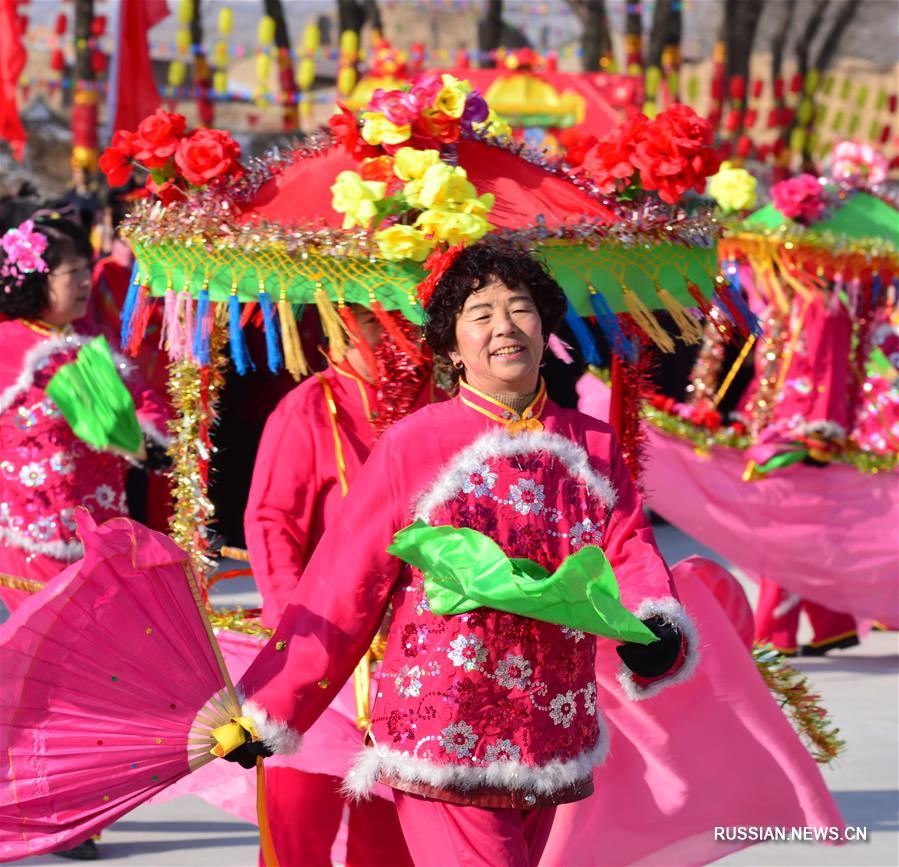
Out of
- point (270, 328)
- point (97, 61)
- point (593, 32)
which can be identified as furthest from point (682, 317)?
point (593, 32)

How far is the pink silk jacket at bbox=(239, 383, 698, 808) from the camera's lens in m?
3.03

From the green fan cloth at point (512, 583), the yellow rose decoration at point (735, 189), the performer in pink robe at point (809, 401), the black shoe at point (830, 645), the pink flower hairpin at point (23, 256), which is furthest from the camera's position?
the black shoe at point (830, 645)

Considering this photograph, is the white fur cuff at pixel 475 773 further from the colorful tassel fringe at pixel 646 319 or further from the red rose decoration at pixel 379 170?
the red rose decoration at pixel 379 170

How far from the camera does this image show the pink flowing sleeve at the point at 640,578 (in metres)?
3.05

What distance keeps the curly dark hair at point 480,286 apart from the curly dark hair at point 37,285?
2.23 metres

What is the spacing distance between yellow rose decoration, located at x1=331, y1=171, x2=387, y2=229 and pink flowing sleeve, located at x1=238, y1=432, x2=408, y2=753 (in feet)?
2.99

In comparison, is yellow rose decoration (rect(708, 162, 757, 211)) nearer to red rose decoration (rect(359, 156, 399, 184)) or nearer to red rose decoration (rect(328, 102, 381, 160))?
red rose decoration (rect(328, 102, 381, 160))

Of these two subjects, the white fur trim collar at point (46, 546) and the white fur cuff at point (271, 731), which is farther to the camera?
the white fur trim collar at point (46, 546)

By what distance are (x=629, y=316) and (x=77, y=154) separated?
1163 centimetres

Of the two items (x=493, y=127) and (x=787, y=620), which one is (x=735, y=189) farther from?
(x=493, y=127)

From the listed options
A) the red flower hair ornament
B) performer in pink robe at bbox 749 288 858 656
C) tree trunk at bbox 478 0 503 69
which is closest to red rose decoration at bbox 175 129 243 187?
the red flower hair ornament

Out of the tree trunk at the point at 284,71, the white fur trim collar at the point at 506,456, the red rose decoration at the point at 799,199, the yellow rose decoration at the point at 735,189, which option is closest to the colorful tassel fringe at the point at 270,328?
the white fur trim collar at the point at 506,456

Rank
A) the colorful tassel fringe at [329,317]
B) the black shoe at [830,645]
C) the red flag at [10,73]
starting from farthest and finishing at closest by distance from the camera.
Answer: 1. the red flag at [10,73]
2. the black shoe at [830,645]
3. the colorful tassel fringe at [329,317]

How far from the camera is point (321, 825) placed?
393cm
